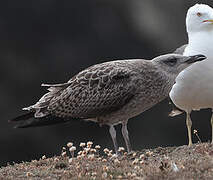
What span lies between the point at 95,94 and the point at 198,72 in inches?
71.9

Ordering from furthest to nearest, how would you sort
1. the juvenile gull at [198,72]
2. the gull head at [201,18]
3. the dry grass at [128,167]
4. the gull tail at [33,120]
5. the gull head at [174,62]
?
the gull head at [201,18] < the juvenile gull at [198,72] < the gull tail at [33,120] < the gull head at [174,62] < the dry grass at [128,167]

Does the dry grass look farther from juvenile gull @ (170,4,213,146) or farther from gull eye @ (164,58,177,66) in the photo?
gull eye @ (164,58,177,66)

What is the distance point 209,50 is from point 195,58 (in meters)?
1.11

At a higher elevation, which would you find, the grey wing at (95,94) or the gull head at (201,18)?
the gull head at (201,18)

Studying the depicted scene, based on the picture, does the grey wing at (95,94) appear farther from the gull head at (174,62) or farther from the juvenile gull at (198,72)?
the juvenile gull at (198,72)

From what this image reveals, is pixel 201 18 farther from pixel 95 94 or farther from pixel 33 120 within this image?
pixel 33 120

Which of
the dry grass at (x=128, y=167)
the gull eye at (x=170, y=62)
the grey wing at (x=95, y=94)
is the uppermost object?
the gull eye at (x=170, y=62)

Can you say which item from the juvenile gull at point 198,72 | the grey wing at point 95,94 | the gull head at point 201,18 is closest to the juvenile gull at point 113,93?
the grey wing at point 95,94

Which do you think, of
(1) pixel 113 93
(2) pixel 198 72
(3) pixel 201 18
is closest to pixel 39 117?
(1) pixel 113 93

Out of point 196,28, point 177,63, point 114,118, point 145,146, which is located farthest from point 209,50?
point 145,146

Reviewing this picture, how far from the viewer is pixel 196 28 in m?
9.85

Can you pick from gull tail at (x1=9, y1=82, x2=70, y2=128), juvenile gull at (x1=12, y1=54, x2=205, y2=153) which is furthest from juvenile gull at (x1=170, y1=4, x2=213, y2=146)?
gull tail at (x1=9, y1=82, x2=70, y2=128)

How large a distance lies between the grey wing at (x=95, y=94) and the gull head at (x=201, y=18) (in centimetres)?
201

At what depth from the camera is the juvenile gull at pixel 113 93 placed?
828cm
